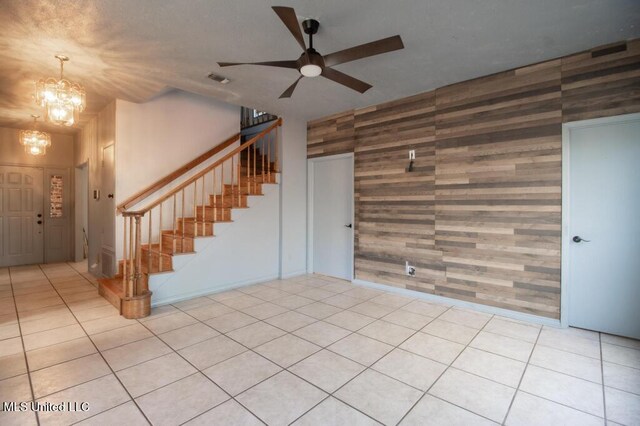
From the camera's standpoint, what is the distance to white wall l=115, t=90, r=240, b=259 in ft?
15.4

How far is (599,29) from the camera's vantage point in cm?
277

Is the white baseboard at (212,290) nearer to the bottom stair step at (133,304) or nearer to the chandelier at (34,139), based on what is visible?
the bottom stair step at (133,304)

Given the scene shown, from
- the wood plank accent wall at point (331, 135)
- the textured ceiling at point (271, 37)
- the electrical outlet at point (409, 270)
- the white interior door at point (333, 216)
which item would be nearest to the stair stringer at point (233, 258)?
the white interior door at point (333, 216)

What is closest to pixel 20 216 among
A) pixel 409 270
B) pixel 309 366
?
pixel 309 366

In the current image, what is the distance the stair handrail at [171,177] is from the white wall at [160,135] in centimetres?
6

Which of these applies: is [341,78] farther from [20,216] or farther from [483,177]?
[20,216]

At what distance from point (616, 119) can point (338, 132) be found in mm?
Answer: 3572

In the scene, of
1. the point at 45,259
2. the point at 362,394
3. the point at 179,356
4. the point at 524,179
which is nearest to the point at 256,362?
the point at 179,356

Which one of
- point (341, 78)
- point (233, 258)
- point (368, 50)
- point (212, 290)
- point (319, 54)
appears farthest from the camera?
point (233, 258)

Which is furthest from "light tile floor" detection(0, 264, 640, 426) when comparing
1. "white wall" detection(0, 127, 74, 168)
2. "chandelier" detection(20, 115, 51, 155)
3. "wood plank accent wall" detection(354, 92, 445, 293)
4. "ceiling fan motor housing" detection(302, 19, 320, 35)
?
"white wall" detection(0, 127, 74, 168)

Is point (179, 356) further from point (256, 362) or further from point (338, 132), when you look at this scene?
point (338, 132)

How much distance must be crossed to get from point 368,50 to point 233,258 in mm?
3610

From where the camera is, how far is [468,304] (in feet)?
12.8

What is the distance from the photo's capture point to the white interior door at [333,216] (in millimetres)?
5352
